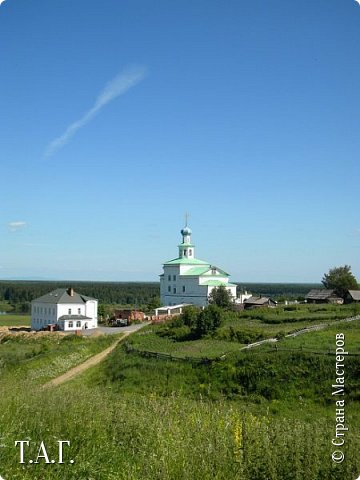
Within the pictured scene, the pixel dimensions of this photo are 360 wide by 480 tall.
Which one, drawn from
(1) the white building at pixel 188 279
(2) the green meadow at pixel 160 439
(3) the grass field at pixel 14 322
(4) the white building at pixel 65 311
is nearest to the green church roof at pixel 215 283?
(1) the white building at pixel 188 279

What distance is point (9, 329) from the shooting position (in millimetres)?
40844

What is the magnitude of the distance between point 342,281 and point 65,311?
62.4 ft

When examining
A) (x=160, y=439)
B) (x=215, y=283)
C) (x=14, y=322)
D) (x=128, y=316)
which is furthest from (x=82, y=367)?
(x=14, y=322)

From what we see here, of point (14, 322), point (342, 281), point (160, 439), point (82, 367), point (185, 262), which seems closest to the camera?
point (160, 439)

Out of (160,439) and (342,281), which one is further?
(342,281)

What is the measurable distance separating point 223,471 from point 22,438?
85.4 inches

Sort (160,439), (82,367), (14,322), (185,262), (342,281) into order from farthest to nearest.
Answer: (14,322), (185,262), (342,281), (82,367), (160,439)

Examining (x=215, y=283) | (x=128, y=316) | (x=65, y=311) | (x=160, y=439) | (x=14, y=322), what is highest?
(x=215, y=283)

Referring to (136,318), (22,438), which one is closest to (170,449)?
(22,438)

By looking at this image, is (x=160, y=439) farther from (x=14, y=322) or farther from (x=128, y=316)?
(x=14, y=322)

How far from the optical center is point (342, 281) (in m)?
37.4

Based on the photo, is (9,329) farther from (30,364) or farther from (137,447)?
(137,447)

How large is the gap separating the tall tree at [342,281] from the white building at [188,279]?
7.32 meters

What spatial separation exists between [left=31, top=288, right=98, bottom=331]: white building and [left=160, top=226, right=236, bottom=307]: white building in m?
6.66
